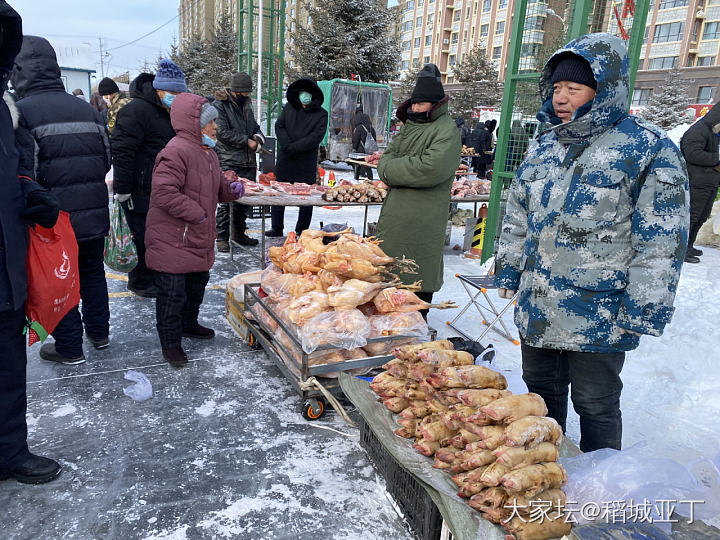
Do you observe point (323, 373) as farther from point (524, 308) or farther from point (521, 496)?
point (521, 496)

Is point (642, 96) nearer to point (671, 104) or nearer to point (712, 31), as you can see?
point (712, 31)

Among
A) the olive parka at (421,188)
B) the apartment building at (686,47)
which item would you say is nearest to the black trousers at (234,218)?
the olive parka at (421,188)

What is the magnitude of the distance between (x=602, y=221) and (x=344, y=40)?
2080 cm

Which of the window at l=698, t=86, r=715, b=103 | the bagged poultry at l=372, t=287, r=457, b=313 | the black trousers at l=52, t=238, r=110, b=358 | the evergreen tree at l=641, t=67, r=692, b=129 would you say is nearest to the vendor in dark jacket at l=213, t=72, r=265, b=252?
the black trousers at l=52, t=238, r=110, b=358

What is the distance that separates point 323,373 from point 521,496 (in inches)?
64.1

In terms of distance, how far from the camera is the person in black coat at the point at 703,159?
7.02 m

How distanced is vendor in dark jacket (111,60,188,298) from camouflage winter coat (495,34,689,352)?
3.46 meters

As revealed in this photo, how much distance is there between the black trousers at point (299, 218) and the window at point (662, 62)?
46.9m

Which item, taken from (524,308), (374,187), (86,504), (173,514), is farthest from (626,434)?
(374,187)

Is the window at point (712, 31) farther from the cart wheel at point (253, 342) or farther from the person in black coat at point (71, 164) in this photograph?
the person in black coat at point (71, 164)

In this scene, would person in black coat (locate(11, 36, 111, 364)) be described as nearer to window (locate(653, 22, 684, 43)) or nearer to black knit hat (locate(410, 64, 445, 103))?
black knit hat (locate(410, 64, 445, 103))

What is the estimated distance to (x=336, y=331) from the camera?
128 inches

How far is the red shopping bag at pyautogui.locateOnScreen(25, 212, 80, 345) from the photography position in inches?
96.2

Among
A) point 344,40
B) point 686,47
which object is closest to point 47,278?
point 344,40
